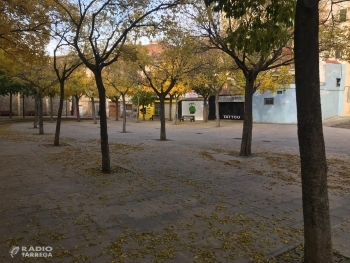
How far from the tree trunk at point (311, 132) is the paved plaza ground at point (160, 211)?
0.55 m

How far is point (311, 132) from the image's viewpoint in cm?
287

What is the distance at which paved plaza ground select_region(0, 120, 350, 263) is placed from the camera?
141 inches

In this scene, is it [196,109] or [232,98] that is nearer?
[232,98]

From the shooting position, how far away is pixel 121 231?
411 cm

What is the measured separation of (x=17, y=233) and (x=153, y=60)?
13.0 m

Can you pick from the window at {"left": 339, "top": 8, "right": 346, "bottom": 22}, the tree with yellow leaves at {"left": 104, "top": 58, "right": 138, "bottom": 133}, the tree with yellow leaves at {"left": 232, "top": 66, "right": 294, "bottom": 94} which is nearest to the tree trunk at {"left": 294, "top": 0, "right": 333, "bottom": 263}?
the window at {"left": 339, "top": 8, "right": 346, "bottom": 22}

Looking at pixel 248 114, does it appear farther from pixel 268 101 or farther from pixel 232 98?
pixel 232 98

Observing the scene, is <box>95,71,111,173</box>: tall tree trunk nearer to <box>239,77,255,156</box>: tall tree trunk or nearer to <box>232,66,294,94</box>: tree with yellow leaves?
<box>239,77,255,156</box>: tall tree trunk

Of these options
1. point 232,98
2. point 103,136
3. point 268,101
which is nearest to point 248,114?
point 103,136

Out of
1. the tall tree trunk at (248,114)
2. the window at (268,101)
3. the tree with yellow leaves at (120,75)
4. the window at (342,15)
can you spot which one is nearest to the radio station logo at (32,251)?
the tall tree trunk at (248,114)

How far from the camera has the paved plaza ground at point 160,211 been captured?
11.8 feet

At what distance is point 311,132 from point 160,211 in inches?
114

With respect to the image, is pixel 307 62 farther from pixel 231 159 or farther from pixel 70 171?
pixel 231 159

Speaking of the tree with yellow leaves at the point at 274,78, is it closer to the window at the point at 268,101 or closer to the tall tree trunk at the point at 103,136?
the window at the point at 268,101
